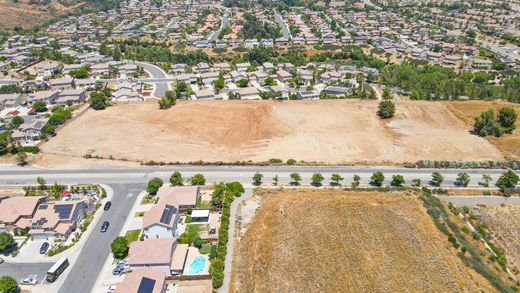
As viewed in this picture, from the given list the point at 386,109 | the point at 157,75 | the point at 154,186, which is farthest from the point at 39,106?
the point at 386,109

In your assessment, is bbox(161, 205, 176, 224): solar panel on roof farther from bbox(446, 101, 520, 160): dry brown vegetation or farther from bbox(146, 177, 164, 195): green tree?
bbox(446, 101, 520, 160): dry brown vegetation

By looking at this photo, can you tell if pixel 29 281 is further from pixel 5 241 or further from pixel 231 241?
pixel 231 241

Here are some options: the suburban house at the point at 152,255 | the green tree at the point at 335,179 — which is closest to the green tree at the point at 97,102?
the suburban house at the point at 152,255

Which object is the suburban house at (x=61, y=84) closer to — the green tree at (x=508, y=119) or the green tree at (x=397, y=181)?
the green tree at (x=397, y=181)

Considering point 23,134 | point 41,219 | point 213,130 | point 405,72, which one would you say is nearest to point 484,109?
point 405,72

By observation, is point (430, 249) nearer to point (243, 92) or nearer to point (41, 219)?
point (41, 219)

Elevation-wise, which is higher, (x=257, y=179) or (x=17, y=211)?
(x=17, y=211)
